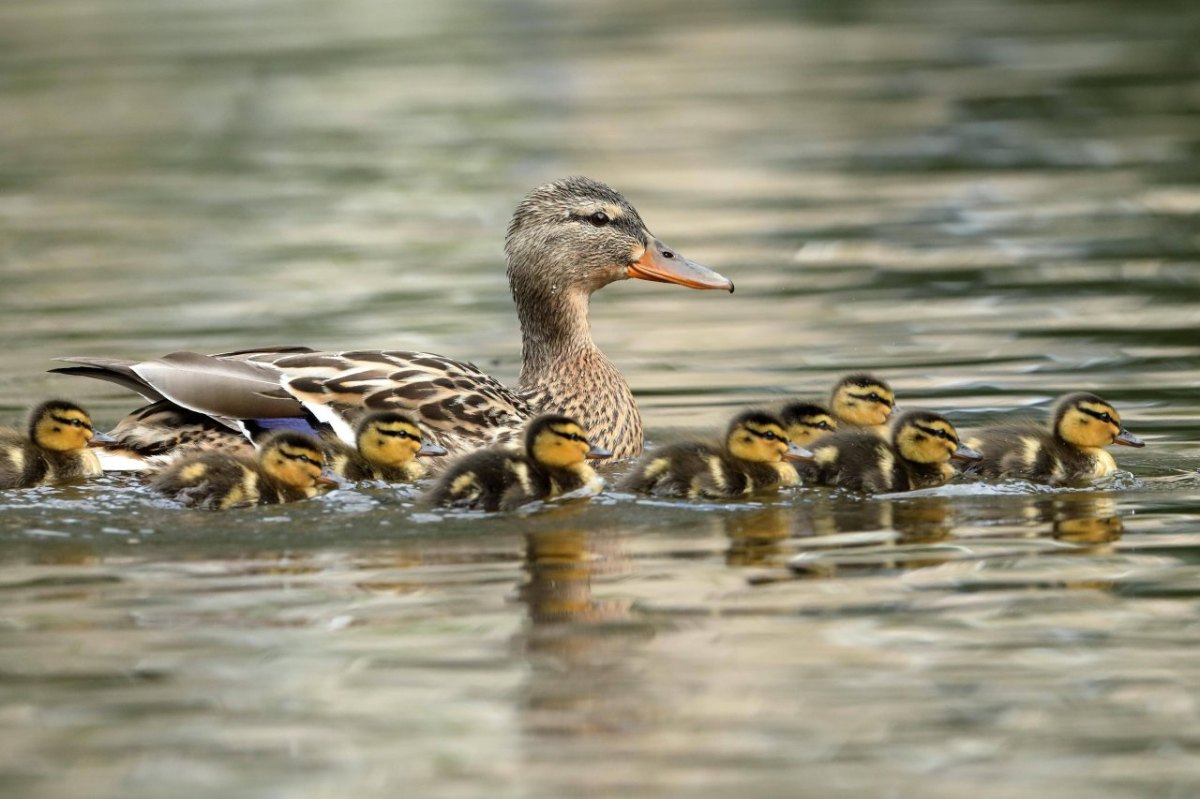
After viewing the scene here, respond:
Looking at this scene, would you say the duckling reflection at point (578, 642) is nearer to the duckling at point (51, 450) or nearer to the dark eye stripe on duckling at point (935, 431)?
the dark eye stripe on duckling at point (935, 431)

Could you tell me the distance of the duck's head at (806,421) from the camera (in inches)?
282

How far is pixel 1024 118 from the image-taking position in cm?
1722

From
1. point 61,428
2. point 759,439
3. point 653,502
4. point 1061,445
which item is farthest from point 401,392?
point 1061,445

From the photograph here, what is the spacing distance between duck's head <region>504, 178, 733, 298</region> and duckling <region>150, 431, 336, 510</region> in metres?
1.65

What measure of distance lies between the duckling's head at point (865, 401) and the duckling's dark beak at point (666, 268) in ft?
2.63

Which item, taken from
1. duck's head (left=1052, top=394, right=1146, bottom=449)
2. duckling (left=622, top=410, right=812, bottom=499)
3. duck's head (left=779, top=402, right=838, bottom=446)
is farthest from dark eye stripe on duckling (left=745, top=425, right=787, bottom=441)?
duck's head (left=1052, top=394, right=1146, bottom=449)

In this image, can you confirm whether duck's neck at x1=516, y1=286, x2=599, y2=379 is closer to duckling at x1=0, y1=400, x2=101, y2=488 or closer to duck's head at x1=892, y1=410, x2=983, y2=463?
duck's head at x1=892, y1=410, x2=983, y2=463

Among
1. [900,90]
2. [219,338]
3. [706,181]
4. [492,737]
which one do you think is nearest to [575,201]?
[219,338]

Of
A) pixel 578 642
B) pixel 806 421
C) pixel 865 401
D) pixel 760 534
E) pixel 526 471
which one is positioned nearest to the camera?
pixel 578 642

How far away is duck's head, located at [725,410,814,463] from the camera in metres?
6.60

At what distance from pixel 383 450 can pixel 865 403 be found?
1668 mm

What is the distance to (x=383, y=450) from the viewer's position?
6684mm

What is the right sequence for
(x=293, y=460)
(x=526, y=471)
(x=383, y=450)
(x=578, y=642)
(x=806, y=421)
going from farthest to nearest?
(x=806, y=421), (x=383, y=450), (x=526, y=471), (x=293, y=460), (x=578, y=642)

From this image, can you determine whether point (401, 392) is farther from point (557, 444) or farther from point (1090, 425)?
point (1090, 425)
